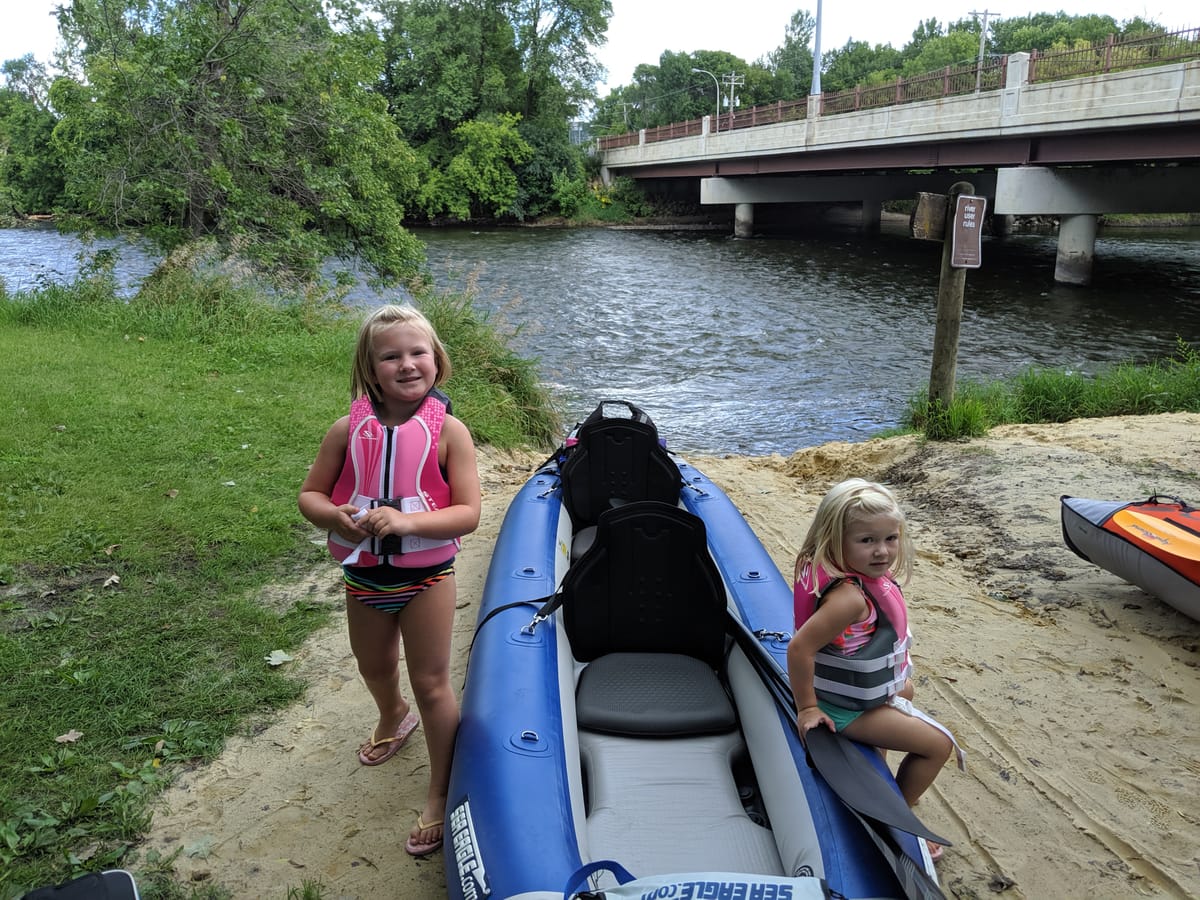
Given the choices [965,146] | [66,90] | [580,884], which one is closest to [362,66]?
[66,90]

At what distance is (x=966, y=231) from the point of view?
6672 millimetres

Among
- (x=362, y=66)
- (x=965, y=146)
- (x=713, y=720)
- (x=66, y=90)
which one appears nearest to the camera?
(x=713, y=720)

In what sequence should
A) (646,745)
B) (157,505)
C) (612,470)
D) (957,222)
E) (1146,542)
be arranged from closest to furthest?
1. (646,745)
2. (1146,542)
3. (612,470)
4. (157,505)
5. (957,222)

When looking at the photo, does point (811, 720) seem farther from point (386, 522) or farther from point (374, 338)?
point (374, 338)

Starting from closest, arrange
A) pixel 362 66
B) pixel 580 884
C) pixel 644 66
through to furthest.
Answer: pixel 580 884 → pixel 362 66 → pixel 644 66

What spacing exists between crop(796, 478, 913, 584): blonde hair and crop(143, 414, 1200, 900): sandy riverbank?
3.47 feet

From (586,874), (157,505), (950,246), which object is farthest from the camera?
(950,246)

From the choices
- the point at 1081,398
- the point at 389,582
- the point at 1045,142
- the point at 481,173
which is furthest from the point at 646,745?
the point at 481,173

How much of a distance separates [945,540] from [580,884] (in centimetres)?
394

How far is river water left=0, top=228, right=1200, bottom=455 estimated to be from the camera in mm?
11008

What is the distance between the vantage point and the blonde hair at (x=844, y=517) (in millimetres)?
2406

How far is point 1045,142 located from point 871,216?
49.3 ft

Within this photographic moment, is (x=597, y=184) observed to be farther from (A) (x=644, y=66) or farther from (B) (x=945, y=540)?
(A) (x=644, y=66)

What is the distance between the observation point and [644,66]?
8512 cm
